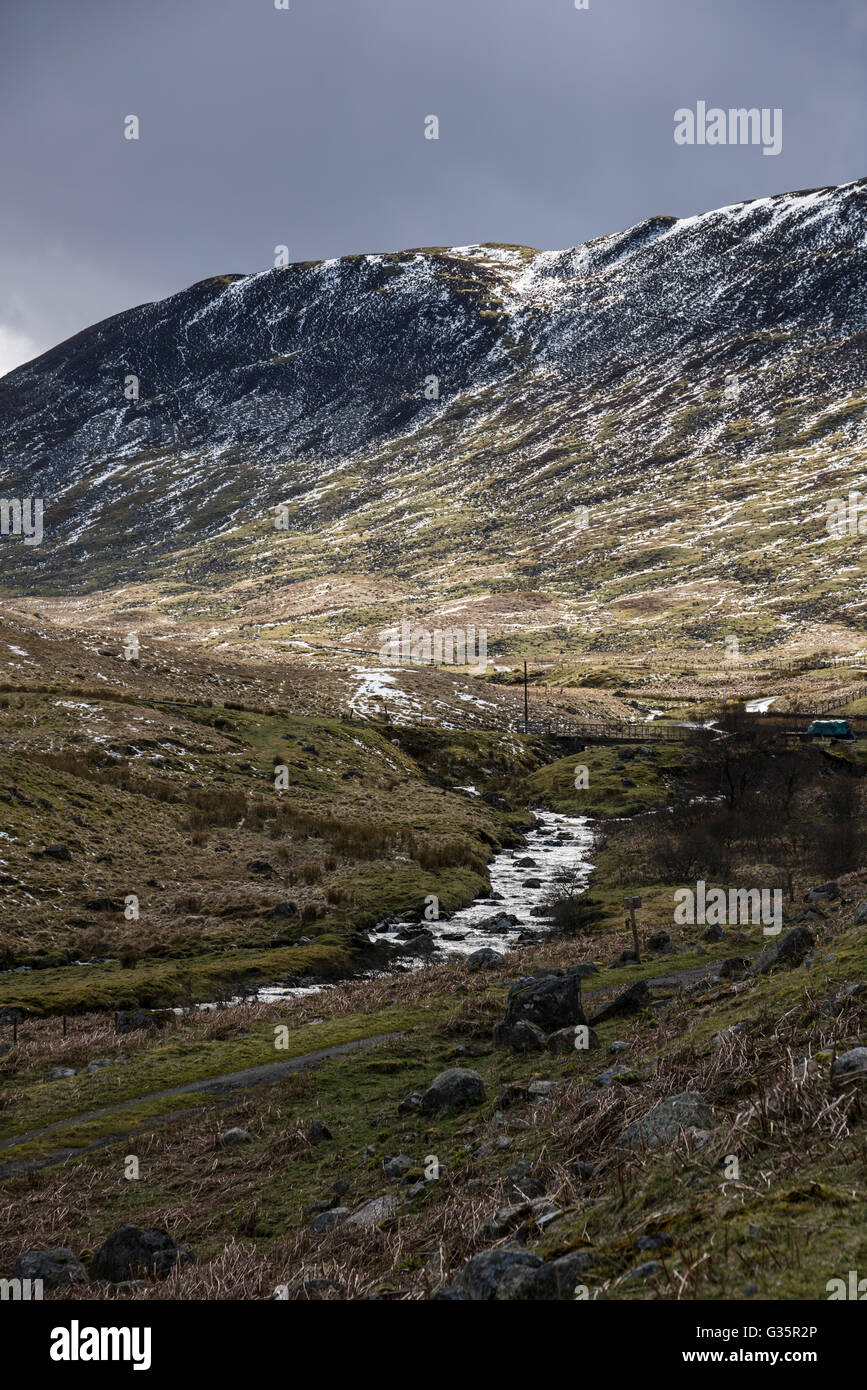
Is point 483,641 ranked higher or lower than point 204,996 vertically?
higher

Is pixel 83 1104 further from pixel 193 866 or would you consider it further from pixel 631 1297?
pixel 193 866

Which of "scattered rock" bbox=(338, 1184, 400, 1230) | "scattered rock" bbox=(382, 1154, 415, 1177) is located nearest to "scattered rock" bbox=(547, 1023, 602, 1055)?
"scattered rock" bbox=(382, 1154, 415, 1177)

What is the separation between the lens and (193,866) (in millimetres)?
36500

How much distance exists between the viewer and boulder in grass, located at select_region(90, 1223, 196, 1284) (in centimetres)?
839

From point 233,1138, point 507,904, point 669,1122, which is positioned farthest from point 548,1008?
point 507,904

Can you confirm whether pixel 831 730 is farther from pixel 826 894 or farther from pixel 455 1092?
pixel 455 1092

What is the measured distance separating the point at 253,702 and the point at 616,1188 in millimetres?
69153

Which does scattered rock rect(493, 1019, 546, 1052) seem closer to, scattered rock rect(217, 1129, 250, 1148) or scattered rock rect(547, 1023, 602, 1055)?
scattered rock rect(547, 1023, 602, 1055)

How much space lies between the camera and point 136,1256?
8.57 metres

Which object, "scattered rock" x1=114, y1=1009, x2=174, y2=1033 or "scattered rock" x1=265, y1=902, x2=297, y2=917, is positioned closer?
"scattered rock" x1=114, y1=1009, x2=174, y2=1033

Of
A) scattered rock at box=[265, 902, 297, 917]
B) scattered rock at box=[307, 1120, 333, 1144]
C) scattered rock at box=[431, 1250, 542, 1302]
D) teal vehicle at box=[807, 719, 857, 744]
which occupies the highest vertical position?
teal vehicle at box=[807, 719, 857, 744]
